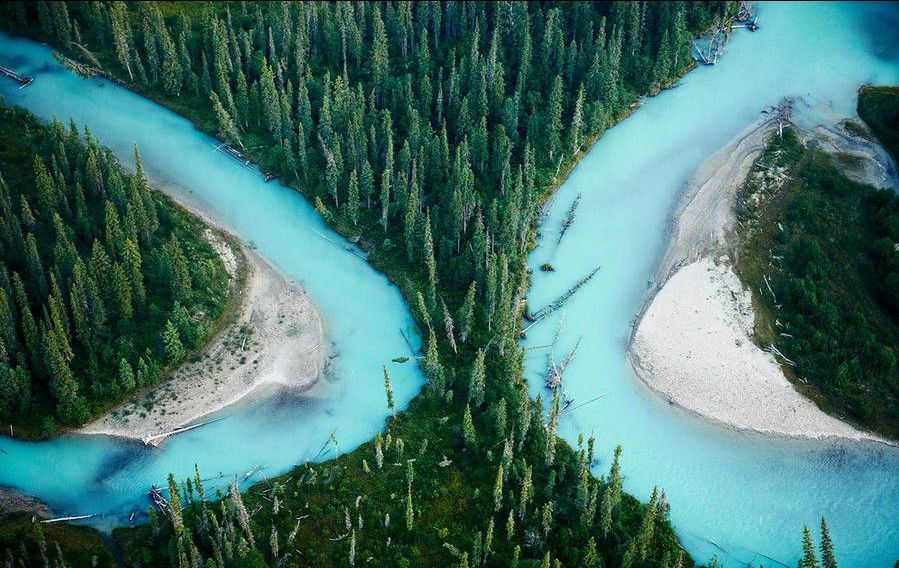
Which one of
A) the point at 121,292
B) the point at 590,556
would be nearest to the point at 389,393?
the point at 590,556

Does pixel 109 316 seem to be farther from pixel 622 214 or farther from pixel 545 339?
pixel 622 214

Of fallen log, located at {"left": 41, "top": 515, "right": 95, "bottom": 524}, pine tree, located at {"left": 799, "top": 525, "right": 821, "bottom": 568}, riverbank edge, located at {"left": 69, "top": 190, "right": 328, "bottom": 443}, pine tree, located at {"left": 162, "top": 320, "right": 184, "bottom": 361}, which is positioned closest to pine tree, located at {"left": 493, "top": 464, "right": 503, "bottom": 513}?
riverbank edge, located at {"left": 69, "top": 190, "right": 328, "bottom": 443}

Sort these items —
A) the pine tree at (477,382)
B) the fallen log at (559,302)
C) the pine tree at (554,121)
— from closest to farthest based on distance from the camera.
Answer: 1. the pine tree at (477,382)
2. the fallen log at (559,302)
3. the pine tree at (554,121)

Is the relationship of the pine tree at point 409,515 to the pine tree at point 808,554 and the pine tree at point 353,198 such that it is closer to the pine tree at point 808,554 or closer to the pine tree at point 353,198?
the pine tree at point 808,554

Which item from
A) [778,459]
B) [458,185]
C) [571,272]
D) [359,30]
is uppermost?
[359,30]

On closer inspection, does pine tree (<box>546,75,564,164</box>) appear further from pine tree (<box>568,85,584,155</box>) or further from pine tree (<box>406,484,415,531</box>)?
pine tree (<box>406,484,415,531</box>)

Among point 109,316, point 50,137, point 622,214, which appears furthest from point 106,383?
point 622,214

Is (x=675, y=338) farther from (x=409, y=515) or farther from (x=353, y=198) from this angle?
(x=353, y=198)

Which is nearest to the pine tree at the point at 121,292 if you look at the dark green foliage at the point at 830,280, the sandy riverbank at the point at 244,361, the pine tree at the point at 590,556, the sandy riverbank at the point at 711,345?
the sandy riverbank at the point at 244,361
